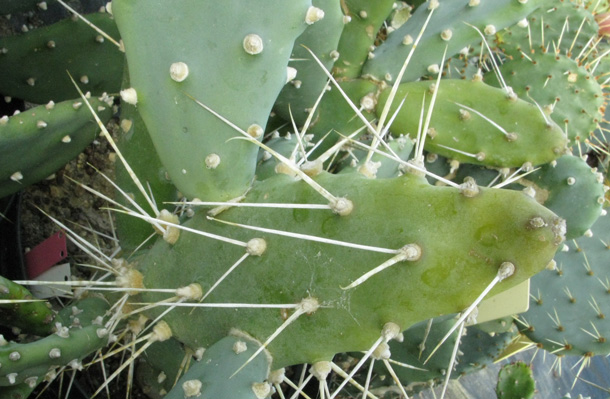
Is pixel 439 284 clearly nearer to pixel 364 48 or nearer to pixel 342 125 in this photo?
pixel 342 125

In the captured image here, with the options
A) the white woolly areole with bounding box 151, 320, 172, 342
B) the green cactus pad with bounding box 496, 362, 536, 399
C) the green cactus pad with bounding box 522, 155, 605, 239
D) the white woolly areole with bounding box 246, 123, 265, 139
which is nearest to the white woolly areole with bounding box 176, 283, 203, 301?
the white woolly areole with bounding box 151, 320, 172, 342

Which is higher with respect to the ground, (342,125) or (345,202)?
(345,202)

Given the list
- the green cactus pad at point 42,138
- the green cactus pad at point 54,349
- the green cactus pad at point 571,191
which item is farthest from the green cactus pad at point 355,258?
the green cactus pad at point 571,191

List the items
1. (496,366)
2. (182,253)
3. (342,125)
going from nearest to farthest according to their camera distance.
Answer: (182,253), (342,125), (496,366)

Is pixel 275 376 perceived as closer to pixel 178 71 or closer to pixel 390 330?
pixel 390 330

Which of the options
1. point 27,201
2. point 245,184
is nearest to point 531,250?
point 245,184

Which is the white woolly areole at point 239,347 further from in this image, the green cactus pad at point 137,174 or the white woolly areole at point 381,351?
the green cactus pad at point 137,174
